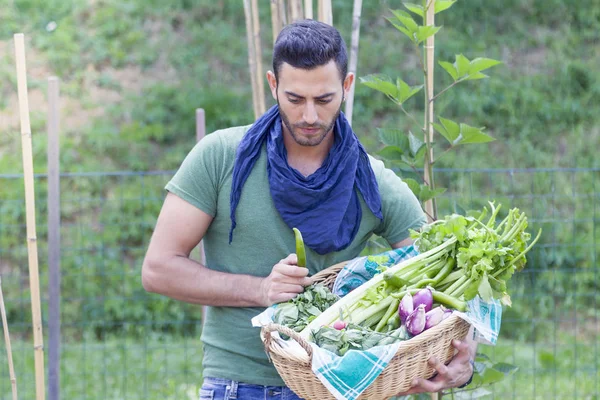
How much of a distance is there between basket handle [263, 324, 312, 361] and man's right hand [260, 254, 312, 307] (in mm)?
177

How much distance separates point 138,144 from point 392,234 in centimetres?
507

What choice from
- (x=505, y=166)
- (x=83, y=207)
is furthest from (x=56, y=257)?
(x=505, y=166)

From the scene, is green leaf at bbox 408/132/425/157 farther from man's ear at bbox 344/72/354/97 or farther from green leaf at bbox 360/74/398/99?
man's ear at bbox 344/72/354/97

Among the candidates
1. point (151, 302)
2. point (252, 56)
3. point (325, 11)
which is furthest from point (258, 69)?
point (151, 302)

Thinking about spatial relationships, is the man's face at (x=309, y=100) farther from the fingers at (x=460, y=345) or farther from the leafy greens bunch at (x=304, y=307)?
the fingers at (x=460, y=345)

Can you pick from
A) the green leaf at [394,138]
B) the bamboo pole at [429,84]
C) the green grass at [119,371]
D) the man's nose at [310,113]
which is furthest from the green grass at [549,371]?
the man's nose at [310,113]

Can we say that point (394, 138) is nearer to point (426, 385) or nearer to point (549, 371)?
point (426, 385)

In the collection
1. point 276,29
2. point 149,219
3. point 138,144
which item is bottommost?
point 149,219

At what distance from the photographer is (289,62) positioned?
2.23 meters

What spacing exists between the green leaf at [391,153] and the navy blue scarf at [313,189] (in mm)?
397

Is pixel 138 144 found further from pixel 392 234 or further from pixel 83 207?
pixel 392 234

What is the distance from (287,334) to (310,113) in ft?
2.02

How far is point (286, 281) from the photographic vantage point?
2.13 meters

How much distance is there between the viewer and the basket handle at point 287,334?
73.9 inches
